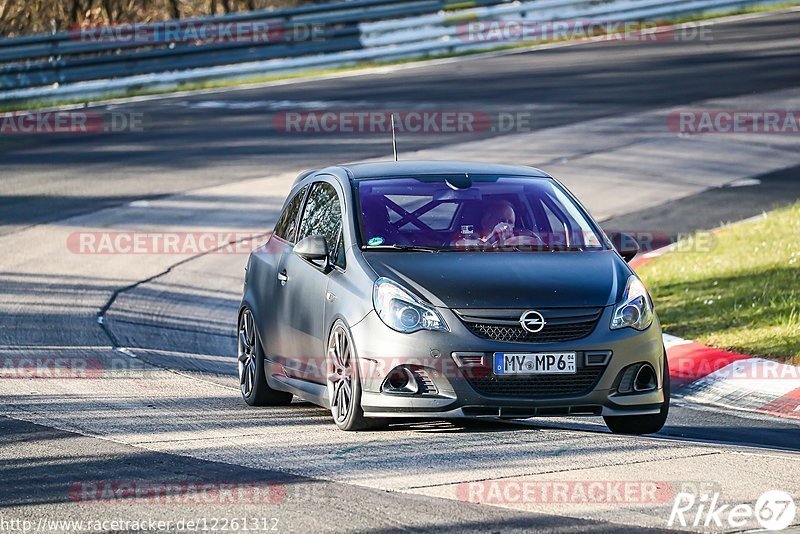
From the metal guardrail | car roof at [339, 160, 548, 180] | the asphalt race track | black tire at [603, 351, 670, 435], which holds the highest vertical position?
the metal guardrail

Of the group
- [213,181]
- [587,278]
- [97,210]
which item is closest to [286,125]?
[213,181]

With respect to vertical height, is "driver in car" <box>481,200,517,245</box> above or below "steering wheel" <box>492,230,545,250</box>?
above

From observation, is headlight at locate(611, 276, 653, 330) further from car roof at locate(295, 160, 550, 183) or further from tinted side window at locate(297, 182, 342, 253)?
tinted side window at locate(297, 182, 342, 253)

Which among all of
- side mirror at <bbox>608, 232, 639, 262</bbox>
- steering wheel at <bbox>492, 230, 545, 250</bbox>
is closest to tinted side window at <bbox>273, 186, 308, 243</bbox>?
steering wheel at <bbox>492, 230, 545, 250</bbox>

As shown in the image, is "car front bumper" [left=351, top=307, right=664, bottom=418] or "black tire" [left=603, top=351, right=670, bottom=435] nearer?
"car front bumper" [left=351, top=307, right=664, bottom=418]

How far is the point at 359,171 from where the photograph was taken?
9.70 meters

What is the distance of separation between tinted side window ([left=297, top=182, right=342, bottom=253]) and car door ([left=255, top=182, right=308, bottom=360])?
11 cm

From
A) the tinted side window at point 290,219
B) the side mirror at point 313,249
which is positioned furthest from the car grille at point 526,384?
the tinted side window at point 290,219

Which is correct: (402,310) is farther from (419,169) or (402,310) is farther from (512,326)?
(419,169)

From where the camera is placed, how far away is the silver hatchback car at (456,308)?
8.04 meters

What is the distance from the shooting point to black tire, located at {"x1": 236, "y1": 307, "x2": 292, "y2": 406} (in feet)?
32.2

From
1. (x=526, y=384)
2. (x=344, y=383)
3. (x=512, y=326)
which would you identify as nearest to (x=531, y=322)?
(x=512, y=326)

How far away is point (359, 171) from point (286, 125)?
14039 millimetres

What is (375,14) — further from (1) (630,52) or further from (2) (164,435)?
(2) (164,435)
